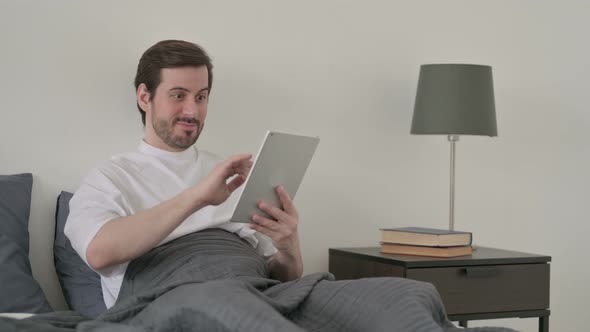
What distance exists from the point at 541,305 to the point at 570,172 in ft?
3.06

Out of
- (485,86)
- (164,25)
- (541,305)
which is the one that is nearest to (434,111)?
(485,86)

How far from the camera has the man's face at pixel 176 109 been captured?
252 centimetres

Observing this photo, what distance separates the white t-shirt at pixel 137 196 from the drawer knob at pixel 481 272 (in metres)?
0.70

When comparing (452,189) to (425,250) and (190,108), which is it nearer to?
(425,250)

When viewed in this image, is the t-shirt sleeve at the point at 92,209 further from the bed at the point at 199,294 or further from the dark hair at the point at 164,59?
the dark hair at the point at 164,59

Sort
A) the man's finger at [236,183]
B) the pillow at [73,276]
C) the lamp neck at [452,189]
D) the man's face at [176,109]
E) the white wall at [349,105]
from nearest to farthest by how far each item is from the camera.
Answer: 1. the man's finger at [236,183]
2. the pillow at [73,276]
3. the man's face at [176,109]
4. the white wall at [349,105]
5. the lamp neck at [452,189]

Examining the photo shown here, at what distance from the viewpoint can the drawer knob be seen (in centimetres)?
281

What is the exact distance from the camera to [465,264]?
2803 millimetres

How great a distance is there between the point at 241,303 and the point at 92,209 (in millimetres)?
788

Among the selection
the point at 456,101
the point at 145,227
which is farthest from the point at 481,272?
the point at 145,227

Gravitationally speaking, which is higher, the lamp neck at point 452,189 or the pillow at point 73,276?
the lamp neck at point 452,189

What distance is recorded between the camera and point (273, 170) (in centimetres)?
215

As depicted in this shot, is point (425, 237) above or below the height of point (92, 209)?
below

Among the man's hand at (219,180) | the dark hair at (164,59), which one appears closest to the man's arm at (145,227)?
the man's hand at (219,180)
